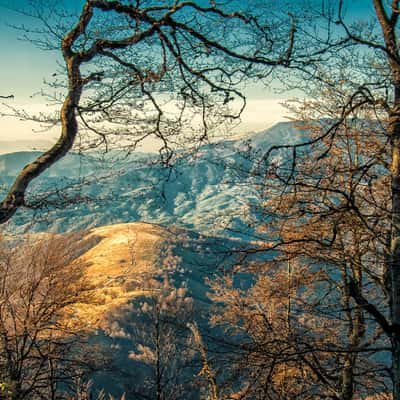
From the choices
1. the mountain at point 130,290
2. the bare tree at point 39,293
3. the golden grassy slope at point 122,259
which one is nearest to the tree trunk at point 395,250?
the bare tree at point 39,293

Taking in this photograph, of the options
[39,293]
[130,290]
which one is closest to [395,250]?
[39,293]

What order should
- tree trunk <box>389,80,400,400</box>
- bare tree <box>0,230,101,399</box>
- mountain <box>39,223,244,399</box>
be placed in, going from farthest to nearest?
mountain <box>39,223,244,399</box> < bare tree <box>0,230,101,399</box> < tree trunk <box>389,80,400,400</box>

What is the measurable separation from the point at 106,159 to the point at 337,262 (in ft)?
11.9

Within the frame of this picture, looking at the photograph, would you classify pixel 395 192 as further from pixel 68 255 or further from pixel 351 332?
pixel 68 255

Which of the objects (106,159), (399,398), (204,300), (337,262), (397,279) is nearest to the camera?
(399,398)

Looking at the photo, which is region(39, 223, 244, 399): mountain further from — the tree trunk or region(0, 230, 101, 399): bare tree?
the tree trunk

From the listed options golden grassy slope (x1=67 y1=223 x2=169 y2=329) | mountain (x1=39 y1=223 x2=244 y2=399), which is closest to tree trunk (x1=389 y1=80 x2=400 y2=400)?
mountain (x1=39 y1=223 x2=244 y2=399)

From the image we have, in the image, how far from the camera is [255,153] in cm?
563

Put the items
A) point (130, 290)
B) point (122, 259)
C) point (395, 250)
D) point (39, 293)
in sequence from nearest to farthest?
1. point (395, 250)
2. point (39, 293)
3. point (130, 290)
4. point (122, 259)

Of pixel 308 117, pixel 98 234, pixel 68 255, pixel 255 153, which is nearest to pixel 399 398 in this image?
pixel 255 153

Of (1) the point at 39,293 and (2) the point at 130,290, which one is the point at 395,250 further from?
(2) the point at 130,290

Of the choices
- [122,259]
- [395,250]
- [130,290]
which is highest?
[395,250]

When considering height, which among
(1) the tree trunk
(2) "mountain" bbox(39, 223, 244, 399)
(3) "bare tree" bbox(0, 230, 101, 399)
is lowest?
(2) "mountain" bbox(39, 223, 244, 399)

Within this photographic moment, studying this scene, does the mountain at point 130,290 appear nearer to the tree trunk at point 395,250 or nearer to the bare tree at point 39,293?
the bare tree at point 39,293
